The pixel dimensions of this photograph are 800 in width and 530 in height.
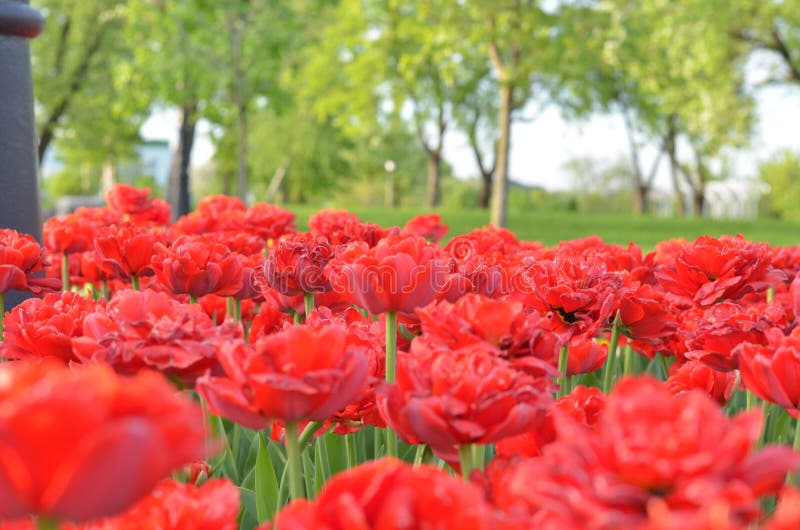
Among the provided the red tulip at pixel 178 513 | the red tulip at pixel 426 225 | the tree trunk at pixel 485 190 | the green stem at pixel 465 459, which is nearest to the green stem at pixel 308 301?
the green stem at pixel 465 459

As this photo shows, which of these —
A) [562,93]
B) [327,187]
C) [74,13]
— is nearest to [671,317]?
[562,93]

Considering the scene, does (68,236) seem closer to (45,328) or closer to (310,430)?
(45,328)

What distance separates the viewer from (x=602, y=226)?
19.7 m

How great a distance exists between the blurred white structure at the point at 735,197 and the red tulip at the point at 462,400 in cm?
4578

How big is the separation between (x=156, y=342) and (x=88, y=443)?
0.67m

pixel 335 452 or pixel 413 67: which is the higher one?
pixel 413 67

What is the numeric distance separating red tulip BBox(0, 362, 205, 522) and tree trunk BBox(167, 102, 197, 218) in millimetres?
18971

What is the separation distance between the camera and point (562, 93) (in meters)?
21.4

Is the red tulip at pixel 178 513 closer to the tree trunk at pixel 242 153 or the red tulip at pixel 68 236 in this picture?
the red tulip at pixel 68 236

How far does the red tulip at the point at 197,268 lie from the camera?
6.88 feet

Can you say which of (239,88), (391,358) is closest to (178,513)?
(391,358)

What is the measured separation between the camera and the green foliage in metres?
42.5

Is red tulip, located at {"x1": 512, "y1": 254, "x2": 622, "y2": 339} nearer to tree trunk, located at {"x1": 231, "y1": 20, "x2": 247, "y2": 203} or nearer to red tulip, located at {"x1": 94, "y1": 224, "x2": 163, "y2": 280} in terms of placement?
red tulip, located at {"x1": 94, "y1": 224, "x2": 163, "y2": 280}

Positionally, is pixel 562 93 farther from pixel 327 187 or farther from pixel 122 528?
pixel 327 187
